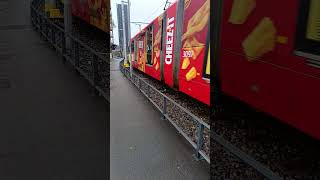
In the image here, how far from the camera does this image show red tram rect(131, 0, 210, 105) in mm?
3219

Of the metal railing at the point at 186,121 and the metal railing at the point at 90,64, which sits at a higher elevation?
the metal railing at the point at 90,64

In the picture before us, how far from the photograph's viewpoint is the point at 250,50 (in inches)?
76.9

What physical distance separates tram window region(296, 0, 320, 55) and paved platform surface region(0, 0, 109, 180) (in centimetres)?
134

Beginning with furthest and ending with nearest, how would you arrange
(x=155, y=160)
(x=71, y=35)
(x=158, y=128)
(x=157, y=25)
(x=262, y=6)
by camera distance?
(x=157, y=25) → (x=158, y=128) → (x=155, y=160) → (x=71, y=35) → (x=262, y=6)

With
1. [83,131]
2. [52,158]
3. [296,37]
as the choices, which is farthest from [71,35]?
[296,37]

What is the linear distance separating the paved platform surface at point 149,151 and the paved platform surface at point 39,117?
75cm

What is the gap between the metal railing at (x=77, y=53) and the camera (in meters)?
1.92

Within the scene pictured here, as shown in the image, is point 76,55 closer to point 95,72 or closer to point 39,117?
point 95,72

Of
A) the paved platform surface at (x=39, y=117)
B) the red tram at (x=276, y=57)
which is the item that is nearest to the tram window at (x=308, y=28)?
the red tram at (x=276, y=57)

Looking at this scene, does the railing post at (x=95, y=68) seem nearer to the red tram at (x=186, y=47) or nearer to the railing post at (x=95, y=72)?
the railing post at (x=95, y=72)

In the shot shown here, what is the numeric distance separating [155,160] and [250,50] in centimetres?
149

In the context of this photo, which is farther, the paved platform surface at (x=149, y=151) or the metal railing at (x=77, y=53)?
the paved platform surface at (x=149, y=151)

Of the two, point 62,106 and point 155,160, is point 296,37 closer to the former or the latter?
point 62,106

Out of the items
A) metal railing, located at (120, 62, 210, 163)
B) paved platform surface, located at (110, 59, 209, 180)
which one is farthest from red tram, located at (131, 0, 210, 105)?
paved platform surface, located at (110, 59, 209, 180)
